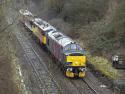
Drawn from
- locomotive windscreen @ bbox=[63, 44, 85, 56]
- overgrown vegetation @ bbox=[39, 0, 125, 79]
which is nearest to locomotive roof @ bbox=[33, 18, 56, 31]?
overgrown vegetation @ bbox=[39, 0, 125, 79]

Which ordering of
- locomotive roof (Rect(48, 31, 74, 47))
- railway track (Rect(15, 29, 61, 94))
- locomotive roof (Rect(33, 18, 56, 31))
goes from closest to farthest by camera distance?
1. railway track (Rect(15, 29, 61, 94))
2. locomotive roof (Rect(48, 31, 74, 47))
3. locomotive roof (Rect(33, 18, 56, 31))

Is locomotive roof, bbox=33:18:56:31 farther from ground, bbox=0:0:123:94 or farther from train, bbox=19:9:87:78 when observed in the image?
train, bbox=19:9:87:78

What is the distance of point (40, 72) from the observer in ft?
107

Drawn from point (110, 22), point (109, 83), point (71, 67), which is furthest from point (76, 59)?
point (110, 22)

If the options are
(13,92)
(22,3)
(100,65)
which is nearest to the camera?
(22,3)

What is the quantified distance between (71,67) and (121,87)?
16.3ft

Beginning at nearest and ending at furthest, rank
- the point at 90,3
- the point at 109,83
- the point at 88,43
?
the point at 109,83 < the point at 88,43 < the point at 90,3

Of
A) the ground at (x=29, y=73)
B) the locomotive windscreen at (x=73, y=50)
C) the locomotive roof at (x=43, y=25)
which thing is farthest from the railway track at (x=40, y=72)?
the locomotive roof at (x=43, y=25)

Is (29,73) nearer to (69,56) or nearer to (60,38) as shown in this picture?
(69,56)

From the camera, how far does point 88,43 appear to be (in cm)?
4062

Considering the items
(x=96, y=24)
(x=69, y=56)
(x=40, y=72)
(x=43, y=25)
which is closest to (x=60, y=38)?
(x=40, y=72)

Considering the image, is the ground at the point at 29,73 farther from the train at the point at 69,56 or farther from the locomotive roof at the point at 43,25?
the locomotive roof at the point at 43,25

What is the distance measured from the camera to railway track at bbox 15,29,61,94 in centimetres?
2689

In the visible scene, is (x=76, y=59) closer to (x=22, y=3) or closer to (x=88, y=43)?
(x=88, y=43)
